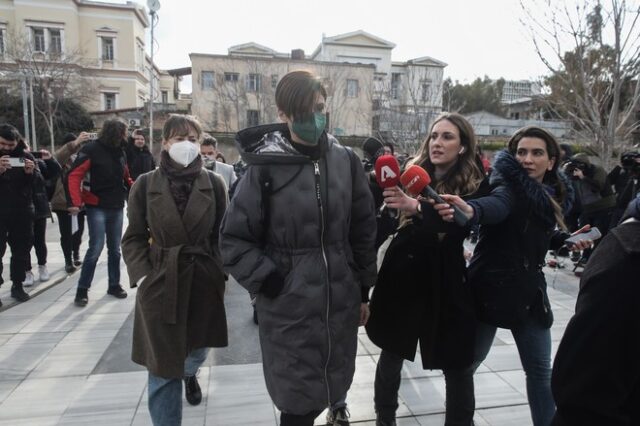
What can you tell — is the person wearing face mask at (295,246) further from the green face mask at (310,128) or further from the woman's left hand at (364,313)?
the woman's left hand at (364,313)

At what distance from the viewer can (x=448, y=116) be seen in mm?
2494

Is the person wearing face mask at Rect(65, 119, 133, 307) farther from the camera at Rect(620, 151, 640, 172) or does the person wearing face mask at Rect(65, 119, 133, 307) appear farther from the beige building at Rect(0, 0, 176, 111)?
the beige building at Rect(0, 0, 176, 111)

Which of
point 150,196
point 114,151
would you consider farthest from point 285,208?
point 114,151

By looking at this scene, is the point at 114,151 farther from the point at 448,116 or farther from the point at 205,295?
the point at 448,116

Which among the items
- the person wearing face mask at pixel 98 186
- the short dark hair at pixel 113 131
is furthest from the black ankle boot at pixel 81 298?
the short dark hair at pixel 113 131

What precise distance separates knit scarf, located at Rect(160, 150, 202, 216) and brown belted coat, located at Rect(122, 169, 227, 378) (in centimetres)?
4

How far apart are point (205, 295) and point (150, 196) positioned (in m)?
0.66

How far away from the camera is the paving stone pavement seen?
9.45 ft

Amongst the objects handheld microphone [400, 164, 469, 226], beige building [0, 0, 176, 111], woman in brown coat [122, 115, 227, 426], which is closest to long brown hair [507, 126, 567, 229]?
handheld microphone [400, 164, 469, 226]

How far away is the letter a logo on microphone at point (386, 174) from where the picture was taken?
188 centimetres

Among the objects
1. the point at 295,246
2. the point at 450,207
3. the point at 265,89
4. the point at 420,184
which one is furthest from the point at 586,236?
the point at 265,89

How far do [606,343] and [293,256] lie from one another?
1251 mm

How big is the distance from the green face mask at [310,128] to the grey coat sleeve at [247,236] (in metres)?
0.26

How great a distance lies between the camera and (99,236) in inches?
199
